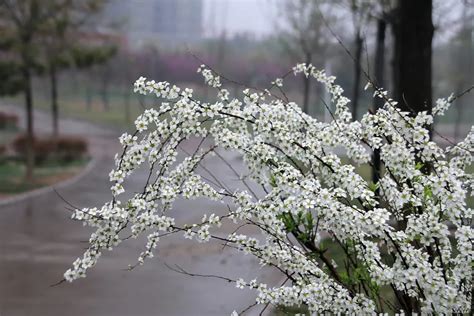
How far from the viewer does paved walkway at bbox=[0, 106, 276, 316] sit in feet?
23.7

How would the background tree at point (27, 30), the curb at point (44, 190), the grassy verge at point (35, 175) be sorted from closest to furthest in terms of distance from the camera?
the curb at point (44, 190) → the grassy verge at point (35, 175) → the background tree at point (27, 30)

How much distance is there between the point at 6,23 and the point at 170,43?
30571mm

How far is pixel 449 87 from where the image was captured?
1281 inches

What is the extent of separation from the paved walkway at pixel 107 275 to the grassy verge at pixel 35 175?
9.99ft

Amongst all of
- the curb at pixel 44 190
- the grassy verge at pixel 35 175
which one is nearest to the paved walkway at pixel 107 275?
the curb at pixel 44 190

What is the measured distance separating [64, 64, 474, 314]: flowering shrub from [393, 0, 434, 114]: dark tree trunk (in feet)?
8.72

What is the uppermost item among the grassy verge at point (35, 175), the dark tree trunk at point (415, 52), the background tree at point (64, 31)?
the dark tree trunk at point (415, 52)

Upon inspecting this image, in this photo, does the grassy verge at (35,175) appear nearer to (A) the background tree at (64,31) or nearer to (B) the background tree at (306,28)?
(A) the background tree at (64,31)

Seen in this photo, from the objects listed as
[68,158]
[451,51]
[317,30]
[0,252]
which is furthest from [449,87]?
[0,252]

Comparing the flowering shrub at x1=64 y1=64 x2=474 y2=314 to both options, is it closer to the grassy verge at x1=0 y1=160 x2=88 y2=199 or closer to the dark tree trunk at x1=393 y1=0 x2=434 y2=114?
the dark tree trunk at x1=393 y1=0 x2=434 y2=114

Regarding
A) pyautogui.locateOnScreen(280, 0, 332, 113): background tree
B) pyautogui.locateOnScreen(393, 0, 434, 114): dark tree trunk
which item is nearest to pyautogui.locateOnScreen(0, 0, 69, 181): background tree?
pyautogui.locateOnScreen(280, 0, 332, 113): background tree

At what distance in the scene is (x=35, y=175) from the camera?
61.3 ft

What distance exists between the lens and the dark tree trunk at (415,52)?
6.47 metres

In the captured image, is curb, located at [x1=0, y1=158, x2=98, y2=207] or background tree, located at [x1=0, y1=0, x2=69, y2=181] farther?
background tree, located at [x1=0, y1=0, x2=69, y2=181]
